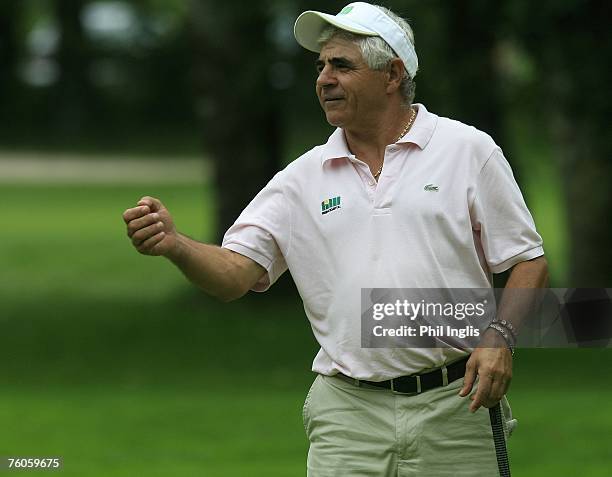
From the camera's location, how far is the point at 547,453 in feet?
35.3

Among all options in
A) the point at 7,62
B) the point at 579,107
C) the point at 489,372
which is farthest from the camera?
the point at 7,62

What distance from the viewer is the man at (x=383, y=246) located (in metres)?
5.06

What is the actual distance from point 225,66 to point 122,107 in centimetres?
3618

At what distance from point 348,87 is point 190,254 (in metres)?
0.74

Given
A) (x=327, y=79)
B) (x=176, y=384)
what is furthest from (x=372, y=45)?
(x=176, y=384)

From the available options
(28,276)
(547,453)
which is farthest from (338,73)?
(28,276)

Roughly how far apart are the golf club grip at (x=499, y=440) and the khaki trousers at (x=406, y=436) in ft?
0.17

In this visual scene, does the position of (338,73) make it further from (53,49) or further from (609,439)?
(53,49)

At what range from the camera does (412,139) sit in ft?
17.0

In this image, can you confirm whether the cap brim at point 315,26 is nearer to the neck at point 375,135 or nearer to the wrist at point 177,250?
the neck at point 375,135

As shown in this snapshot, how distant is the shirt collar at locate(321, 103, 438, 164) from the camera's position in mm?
5191

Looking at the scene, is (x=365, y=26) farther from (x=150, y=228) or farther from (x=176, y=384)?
(x=176, y=384)

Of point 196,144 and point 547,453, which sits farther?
point 196,144

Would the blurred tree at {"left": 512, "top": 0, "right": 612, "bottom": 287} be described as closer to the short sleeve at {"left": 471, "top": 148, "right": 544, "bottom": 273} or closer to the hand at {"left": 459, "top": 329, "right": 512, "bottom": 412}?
the short sleeve at {"left": 471, "top": 148, "right": 544, "bottom": 273}
